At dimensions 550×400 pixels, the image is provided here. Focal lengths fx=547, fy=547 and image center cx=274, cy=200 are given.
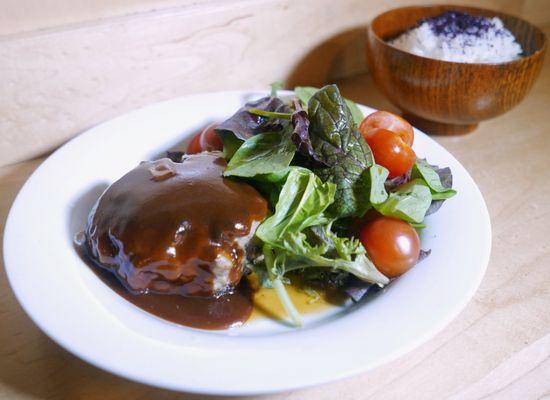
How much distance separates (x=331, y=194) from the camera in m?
1.08

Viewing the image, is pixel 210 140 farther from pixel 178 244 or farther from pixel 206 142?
pixel 178 244

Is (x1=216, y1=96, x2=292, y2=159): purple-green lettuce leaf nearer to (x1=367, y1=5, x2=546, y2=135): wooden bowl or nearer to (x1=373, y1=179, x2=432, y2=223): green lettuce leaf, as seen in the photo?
(x1=373, y1=179, x2=432, y2=223): green lettuce leaf

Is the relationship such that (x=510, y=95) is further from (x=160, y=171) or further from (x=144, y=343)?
(x=144, y=343)

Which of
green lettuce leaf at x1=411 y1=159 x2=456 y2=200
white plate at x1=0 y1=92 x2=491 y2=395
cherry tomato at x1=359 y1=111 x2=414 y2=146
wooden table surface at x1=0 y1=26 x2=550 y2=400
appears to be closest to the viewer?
white plate at x1=0 y1=92 x2=491 y2=395

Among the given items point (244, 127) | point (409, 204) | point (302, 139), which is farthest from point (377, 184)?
point (244, 127)

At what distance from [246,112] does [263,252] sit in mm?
374

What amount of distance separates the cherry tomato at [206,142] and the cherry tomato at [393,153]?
0.37 meters

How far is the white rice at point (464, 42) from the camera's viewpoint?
5.31 ft

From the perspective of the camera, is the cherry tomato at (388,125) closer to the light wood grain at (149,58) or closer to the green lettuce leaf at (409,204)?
the green lettuce leaf at (409,204)

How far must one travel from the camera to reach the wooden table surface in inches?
36.0

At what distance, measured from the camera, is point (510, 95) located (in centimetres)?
150

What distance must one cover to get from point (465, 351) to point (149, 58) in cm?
108

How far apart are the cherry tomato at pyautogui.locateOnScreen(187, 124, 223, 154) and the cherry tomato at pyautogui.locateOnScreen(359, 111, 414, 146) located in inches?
13.9

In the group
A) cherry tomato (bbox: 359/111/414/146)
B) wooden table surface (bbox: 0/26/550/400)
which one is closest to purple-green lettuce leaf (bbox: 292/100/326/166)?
cherry tomato (bbox: 359/111/414/146)
